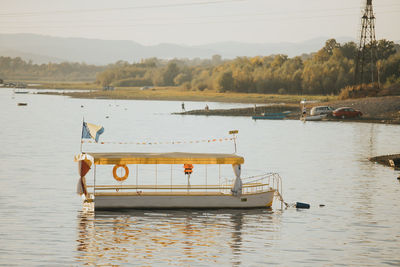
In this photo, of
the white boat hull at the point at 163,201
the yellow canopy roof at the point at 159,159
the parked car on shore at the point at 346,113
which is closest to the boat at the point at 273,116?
the parked car on shore at the point at 346,113

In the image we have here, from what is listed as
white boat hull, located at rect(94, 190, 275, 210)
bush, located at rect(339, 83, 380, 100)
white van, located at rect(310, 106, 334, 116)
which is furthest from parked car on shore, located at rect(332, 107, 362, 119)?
white boat hull, located at rect(94, 190, 275, 210)

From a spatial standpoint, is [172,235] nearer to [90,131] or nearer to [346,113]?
[90,131]

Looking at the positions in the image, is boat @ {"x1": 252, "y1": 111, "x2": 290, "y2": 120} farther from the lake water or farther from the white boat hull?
the white boat hull

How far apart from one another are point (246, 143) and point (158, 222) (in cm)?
6498

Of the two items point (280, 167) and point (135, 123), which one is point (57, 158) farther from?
point (135, 123)

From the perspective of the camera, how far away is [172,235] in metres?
40.5

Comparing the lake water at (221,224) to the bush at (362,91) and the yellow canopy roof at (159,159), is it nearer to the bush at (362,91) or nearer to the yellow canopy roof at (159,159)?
the yellow canopy roof at (159,159)

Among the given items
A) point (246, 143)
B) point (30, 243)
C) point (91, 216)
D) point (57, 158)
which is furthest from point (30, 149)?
point (30, 243)

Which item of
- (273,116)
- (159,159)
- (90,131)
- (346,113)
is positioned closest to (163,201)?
(159,159)

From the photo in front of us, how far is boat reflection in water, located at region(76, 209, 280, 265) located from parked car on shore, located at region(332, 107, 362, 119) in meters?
99.4

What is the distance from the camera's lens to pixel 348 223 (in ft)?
149

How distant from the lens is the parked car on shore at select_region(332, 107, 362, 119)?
143m

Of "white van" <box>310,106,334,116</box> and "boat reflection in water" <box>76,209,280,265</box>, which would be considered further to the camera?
"white van" <box>310,106,334,116</box>

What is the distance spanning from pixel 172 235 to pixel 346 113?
10942cm
